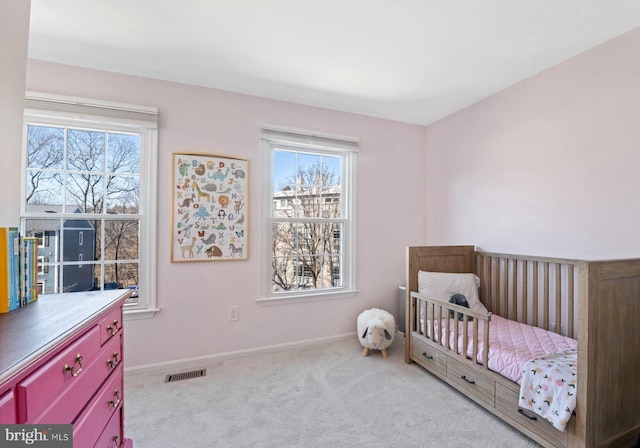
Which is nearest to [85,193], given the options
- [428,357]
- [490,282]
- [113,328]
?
[113,328]

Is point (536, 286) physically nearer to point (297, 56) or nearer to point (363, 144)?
point (363, 144)

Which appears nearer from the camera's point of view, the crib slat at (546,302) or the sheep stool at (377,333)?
the crib slat at (546,302)

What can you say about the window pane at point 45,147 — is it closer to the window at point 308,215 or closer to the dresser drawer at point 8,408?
the window at point 308,215

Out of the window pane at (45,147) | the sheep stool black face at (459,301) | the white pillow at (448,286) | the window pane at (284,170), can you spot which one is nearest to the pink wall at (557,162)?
the white pillow at (448,286)

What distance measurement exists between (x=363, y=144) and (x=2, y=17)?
2657 millimetres

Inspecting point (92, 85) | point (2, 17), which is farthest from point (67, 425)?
point (92, 85)

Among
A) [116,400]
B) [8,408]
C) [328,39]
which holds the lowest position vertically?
[116,400]

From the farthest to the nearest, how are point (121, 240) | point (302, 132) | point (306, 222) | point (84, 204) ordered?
point (306, 222) < point (302, 132) < point (121, 240) < point (84, 204)

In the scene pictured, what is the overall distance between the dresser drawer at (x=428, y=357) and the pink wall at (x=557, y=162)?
3.77 ft

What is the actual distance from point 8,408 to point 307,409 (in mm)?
1576

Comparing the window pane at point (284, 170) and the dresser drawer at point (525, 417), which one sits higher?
the window pane at point (284, 170)

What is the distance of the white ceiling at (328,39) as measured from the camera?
5.41 ft

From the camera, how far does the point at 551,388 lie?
56.7 inches

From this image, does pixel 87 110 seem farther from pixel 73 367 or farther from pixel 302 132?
pixel 73 367
